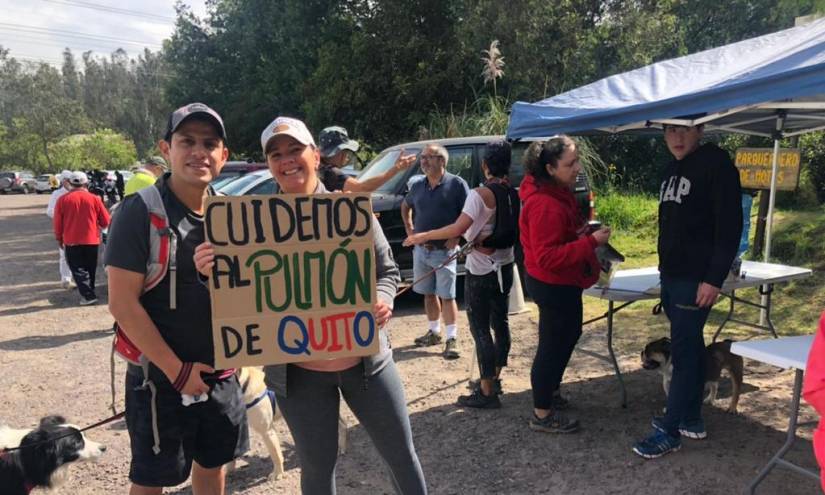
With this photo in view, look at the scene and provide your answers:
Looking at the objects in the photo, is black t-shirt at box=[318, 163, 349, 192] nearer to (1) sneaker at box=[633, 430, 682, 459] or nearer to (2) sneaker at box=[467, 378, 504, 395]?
(2) sneaker at box=[467, 378, 504, 395]

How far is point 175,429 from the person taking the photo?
2.15 meters

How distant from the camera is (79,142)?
53.2m

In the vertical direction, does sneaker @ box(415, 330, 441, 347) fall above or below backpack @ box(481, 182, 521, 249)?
below

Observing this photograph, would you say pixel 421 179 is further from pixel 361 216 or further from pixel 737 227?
pixel 361 216

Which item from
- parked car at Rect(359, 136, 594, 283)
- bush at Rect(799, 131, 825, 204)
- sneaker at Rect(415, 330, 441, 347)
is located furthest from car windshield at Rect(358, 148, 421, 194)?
bush at Rect(799, 131, 825, 204)

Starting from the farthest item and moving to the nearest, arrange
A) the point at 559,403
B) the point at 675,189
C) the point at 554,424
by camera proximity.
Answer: the point at 559,403, the point at 554,424, the point at 675,189

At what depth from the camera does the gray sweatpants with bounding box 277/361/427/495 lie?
2129mm

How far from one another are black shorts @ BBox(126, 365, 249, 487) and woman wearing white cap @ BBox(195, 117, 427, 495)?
26 cm

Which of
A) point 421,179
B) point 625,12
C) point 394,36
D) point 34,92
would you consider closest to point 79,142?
point 34,92

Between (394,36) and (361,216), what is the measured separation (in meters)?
15.0

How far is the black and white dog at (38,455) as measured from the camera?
2762 mm

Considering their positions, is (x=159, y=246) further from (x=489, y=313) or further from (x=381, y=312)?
(x=489, y=313)

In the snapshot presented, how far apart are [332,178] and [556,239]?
1899 millimetres

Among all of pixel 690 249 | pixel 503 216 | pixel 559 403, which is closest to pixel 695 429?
pixel 559 403
